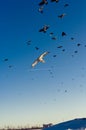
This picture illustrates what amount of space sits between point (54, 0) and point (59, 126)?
99597mm

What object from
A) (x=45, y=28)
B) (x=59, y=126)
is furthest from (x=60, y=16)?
(x=59, y=126)

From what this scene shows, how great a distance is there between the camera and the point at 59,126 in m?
138

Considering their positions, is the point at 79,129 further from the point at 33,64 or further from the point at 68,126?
the point at 33,64

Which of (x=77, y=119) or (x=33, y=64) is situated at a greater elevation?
(x=77, y=119)

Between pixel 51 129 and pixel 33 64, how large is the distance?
79955 mm

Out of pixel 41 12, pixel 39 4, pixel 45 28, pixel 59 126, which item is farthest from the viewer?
pixel 59 126

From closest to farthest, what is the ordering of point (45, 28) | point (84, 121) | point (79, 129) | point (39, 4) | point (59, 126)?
1. point (39, 4)
2. point (45, 28)
3. point (79, 129)
4. point (84, 121)
5. point (59, 126)

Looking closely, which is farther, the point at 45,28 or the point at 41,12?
the point at 45,28

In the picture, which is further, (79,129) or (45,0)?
(79,129)

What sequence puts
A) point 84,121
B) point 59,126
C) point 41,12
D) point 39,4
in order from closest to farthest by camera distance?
point 41,12
point 39,4
point 84,121
point 59,126

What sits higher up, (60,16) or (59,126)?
(59,126)

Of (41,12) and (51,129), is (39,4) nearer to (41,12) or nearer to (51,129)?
(41,12)

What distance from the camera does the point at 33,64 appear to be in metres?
60.6

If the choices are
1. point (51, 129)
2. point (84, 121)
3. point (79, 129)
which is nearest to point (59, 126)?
point (51, 129)
